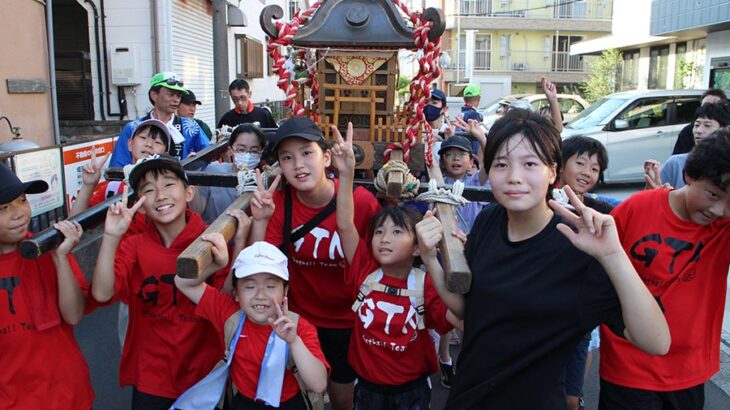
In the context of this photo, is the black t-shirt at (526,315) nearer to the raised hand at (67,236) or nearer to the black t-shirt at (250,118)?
the raised hand at (67,236)

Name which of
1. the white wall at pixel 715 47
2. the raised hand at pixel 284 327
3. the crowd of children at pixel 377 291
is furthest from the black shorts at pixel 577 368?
the white wall at pixel 715 47

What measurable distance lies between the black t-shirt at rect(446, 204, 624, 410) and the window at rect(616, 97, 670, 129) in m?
10.8

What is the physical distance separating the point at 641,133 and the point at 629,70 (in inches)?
482

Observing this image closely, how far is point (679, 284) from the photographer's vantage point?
2.47m

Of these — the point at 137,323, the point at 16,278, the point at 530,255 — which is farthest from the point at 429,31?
the point at 16,278

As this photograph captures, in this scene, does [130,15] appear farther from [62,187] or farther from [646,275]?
[646,275]

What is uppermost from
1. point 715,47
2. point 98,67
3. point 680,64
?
point 715,47

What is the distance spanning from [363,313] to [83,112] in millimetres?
10078

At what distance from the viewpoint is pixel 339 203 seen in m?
2.81

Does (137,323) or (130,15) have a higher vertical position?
(130,15)

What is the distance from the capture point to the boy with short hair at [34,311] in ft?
7.97

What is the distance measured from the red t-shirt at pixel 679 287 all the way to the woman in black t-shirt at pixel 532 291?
24.4 inches

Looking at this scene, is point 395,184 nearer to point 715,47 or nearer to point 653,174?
point 653,174

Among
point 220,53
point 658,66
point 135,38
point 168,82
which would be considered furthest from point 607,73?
point 168,82
